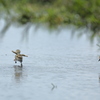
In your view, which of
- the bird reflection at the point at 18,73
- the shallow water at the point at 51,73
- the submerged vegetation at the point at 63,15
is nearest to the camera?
the shallow water at the point at 51,73

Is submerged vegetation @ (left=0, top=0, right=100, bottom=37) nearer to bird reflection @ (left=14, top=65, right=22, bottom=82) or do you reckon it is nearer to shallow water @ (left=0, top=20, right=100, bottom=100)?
shallow water @ (left=0, top=20, right=100, bottom=100)

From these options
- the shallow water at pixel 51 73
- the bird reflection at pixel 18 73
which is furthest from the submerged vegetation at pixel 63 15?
the bird reflection at pixel 18 73

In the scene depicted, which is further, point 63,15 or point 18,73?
point 63,15

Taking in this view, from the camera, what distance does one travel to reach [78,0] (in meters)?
30.7

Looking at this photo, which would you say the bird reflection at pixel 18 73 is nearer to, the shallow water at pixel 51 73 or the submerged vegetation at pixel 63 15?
the shallow water at pixel 51 73

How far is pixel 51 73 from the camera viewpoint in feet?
39.5

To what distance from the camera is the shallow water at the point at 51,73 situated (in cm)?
980

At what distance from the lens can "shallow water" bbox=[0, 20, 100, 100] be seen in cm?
980

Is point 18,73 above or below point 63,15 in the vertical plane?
below

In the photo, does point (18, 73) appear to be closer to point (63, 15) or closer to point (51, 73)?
point (51, 73)

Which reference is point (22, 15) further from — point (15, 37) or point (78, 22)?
point (15, 37)

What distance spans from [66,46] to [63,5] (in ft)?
55.6

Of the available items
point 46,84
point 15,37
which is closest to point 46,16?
point 15,37

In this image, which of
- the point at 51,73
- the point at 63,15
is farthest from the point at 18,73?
the point at 63,15
